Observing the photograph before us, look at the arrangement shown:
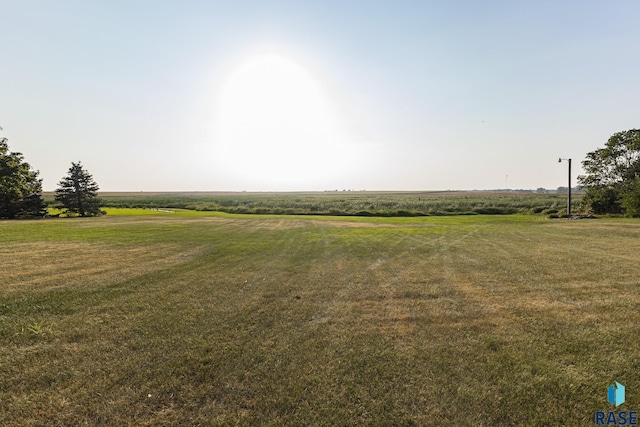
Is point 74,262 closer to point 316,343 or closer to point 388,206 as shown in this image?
point 316,343

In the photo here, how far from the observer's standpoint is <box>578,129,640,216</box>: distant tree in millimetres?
32719

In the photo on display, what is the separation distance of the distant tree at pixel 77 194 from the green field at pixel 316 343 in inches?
1691

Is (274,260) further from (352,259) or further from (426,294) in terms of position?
(426,294)

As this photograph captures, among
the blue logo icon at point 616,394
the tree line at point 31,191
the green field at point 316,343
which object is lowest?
the blue logo icon at point 616,394

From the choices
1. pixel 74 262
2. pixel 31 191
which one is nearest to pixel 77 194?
pixel 31 191

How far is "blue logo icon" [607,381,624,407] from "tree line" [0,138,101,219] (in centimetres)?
4080

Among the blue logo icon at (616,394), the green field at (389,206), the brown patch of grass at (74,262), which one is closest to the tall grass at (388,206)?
the green field at (389,206)

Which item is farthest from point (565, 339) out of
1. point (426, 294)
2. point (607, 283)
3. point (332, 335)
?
point (607, 283)

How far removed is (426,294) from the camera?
7.75 metres

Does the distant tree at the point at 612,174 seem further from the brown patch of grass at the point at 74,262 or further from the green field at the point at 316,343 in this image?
the brown patch of grass at the point at 74,262

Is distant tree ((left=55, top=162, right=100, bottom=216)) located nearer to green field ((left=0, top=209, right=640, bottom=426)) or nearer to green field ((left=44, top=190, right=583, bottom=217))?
green field ((left=44, top=190, right=583, bottom=217))

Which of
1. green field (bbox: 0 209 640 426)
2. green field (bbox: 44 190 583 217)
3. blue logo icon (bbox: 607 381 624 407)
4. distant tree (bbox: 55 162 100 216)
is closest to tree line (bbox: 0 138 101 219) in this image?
distant tree (bbox: 55 162 100 216)

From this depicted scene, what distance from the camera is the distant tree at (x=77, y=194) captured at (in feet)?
147

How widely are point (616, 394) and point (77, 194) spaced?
59427 mm
